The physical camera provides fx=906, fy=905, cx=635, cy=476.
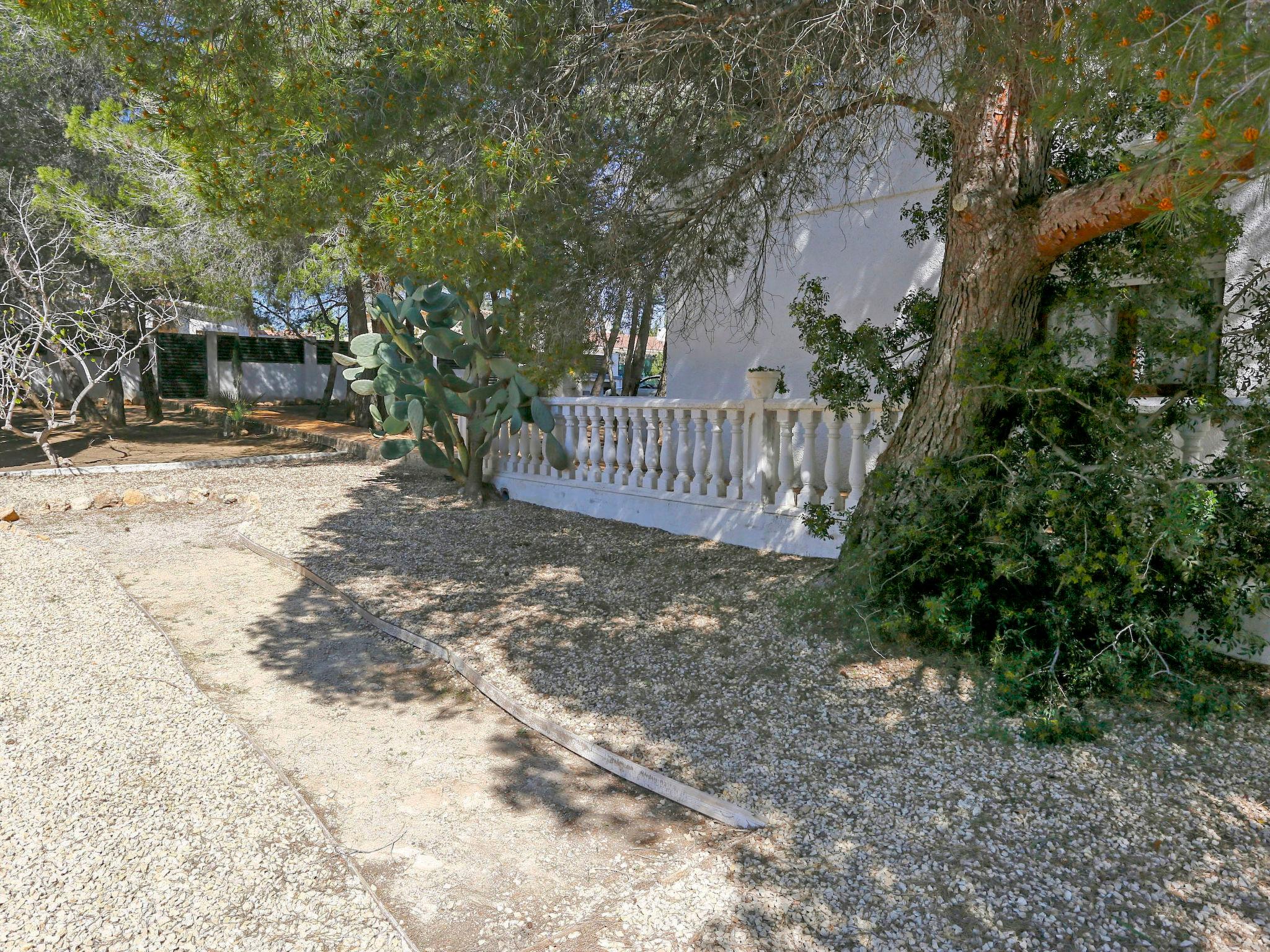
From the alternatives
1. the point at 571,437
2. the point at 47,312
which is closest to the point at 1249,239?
the point at 571,437

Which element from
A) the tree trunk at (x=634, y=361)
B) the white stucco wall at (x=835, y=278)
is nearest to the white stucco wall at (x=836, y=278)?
the white stucco wall at (x=835, y=278)

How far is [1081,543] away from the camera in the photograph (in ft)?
12.0

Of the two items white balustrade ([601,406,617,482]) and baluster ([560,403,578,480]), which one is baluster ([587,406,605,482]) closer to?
white balustrade ([601,406,617,482])

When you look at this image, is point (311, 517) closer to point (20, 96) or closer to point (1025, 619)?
point (1025, 619)

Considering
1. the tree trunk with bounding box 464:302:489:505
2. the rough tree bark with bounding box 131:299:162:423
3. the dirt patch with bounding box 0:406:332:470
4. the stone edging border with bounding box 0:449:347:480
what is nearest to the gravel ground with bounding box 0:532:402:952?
the tree trunk with bounding box 464:302:489:505

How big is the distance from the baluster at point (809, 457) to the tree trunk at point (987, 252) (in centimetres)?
165

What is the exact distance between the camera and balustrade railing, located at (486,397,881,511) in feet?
20.4

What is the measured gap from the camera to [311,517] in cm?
881

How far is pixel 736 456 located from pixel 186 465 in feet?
29.0

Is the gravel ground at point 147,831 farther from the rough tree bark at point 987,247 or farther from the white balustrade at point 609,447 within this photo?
the white balustrade at point 609,447

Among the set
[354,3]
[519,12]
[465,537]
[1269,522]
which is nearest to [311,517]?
[465,537]

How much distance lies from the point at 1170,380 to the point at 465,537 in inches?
214

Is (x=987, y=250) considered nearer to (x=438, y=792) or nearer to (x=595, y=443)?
(x=438, y=792)

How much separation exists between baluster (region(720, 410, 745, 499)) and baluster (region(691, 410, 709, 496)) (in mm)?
332
